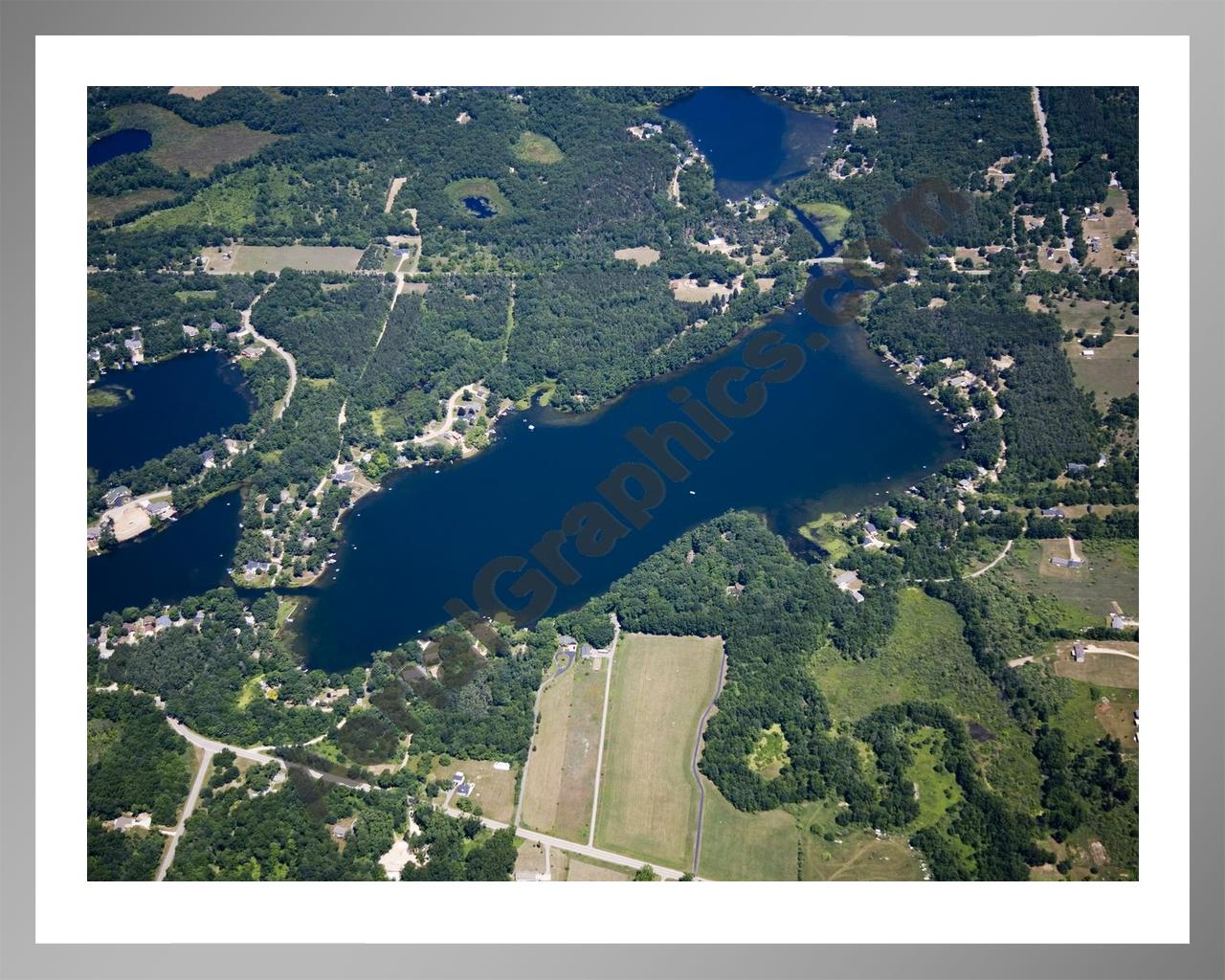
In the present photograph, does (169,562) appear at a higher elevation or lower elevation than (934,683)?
higher

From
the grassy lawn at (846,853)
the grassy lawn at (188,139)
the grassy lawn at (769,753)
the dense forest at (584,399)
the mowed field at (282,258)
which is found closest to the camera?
the grassy lawn at (846,853)

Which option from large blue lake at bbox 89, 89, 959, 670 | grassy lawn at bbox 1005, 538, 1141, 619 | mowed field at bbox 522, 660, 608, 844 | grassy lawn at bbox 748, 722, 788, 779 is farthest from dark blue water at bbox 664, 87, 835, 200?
grassy lawn at bbox 748, 722, 788, 779

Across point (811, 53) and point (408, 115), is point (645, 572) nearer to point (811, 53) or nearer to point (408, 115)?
point (811, 53)

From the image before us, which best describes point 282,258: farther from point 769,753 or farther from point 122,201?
point 769,753

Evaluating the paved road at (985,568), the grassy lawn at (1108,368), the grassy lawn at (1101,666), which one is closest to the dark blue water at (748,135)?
the grassy lawn at (1108,368)

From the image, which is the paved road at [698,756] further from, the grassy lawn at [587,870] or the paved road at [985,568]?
the paved road at [985,568]

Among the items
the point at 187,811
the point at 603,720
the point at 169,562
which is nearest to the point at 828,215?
the point at 603,720

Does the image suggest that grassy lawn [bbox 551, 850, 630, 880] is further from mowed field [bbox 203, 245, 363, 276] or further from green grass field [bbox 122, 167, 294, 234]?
green grass field [bbox 122, 167, 294, 234]
